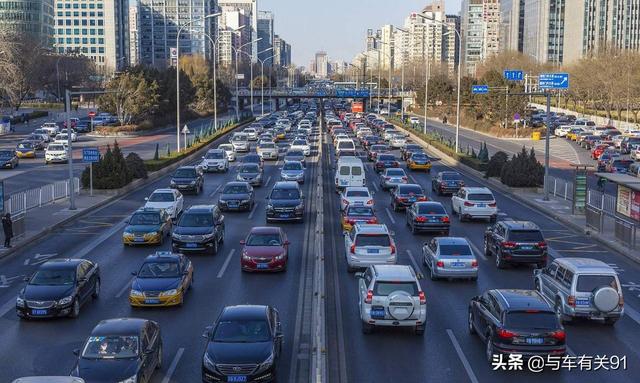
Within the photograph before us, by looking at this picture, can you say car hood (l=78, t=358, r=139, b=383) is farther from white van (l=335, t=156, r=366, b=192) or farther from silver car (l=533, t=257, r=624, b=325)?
white van (l=335, t=156, r=366, b=192)

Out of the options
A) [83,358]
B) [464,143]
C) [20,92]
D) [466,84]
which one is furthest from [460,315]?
[466,84]

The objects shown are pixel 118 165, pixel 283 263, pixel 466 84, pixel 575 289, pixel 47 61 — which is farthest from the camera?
pixel 47 61

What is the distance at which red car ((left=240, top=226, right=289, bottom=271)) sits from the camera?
993 inches

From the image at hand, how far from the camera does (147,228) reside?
30.2 meters

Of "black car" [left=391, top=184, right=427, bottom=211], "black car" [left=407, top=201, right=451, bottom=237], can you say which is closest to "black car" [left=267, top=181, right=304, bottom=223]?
"black car" [left=407, top=201, right=451, bottom=237]

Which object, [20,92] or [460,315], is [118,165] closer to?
[460,315]

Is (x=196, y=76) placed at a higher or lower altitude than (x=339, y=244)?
higher

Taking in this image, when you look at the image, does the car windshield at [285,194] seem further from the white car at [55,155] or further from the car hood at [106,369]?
the white car at [55,155]

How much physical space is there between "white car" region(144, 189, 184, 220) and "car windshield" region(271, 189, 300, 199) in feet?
13.9

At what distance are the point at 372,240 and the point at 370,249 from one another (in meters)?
0.32

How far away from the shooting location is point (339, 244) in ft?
99.9

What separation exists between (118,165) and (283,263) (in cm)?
2210

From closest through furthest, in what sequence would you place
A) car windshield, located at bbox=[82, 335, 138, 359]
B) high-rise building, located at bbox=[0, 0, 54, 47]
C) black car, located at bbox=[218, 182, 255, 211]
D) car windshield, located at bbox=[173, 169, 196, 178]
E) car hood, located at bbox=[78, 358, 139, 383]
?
car hood, located at bbox=[78, 358, 139, 383] → car windshield, located at bbox=[82, 335, 138, 359] → black car, located at bbox=[218, 182, 255, 211] → car windshield, located at bbox=[173, 169, 196, 178] → high-rise building, located at bbox=[0, 0, 54, 47]

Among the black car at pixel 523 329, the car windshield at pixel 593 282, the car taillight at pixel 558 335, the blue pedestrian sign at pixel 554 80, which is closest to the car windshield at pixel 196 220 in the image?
the car windshield at pixel 593 282
